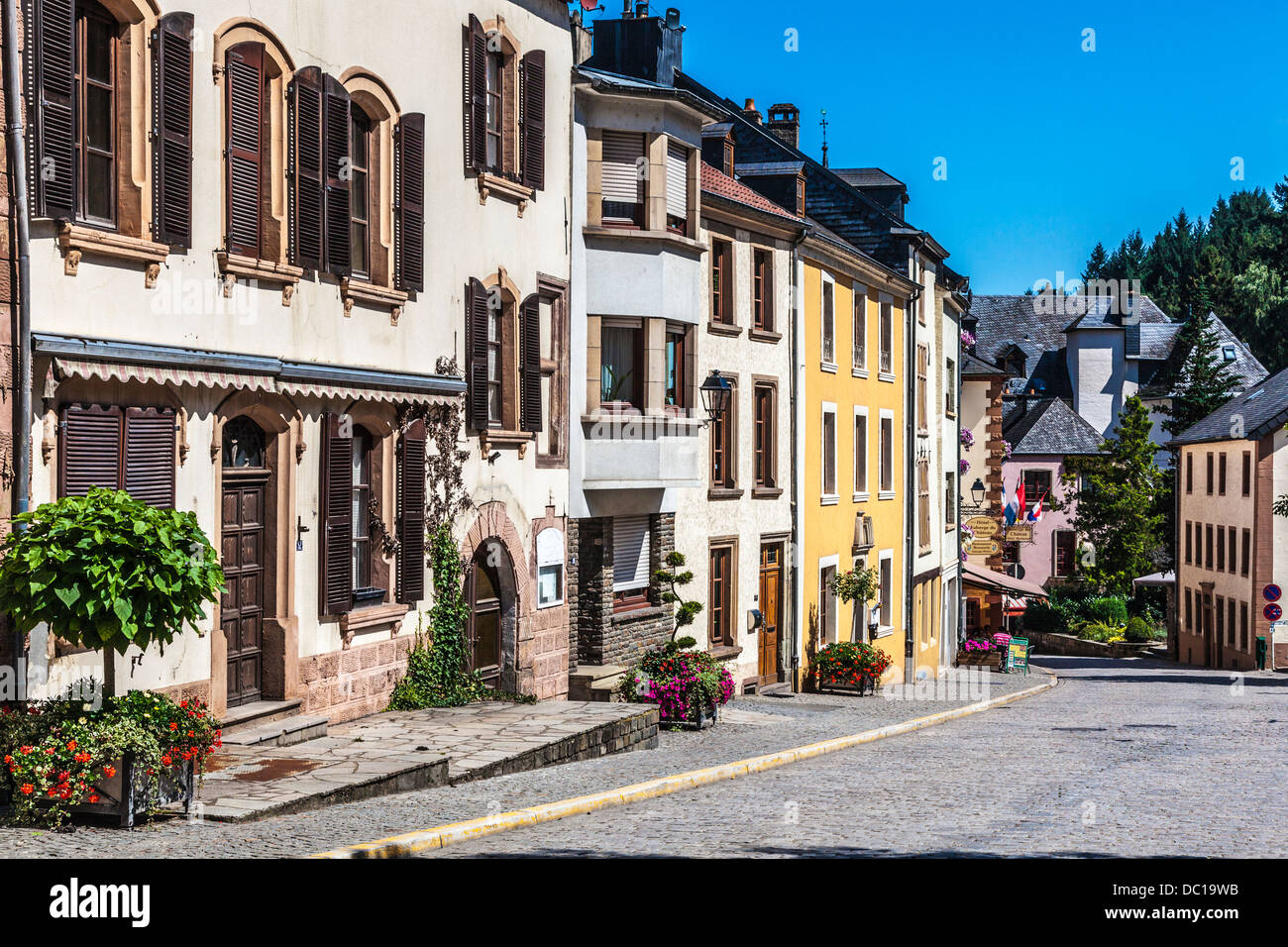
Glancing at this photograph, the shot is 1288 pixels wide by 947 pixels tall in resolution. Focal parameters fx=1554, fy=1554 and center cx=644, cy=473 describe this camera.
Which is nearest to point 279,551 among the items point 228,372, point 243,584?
point 243,584

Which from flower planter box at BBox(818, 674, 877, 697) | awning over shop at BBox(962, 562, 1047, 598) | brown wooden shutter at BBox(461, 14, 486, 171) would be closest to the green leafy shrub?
awning over shop at BBox(962, 562, 1047, 598)

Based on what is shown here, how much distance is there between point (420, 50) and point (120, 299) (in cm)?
624

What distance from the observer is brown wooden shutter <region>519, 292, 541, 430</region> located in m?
20.2

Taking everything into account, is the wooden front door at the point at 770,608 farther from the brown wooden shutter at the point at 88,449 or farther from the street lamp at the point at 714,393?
the brown wooden shutter at the point at 88,449

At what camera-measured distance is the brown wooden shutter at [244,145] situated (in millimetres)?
14180

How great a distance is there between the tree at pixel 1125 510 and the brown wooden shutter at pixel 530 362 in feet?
175

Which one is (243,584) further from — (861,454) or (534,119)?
(861,454)

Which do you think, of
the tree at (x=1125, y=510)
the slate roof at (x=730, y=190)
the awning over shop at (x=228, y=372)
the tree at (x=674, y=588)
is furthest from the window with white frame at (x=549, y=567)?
the tree at (x=1125, y=510)

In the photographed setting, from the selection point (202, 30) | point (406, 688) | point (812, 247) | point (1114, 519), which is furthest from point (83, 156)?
point (1114, 519)

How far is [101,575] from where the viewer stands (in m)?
10.3

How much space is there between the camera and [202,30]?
45.1 ft

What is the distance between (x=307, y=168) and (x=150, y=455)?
3817 mm

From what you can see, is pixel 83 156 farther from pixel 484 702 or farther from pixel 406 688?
pixel 484 702

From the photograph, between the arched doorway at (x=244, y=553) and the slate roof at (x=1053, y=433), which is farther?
the slate roof at (x=1053, y=433)
